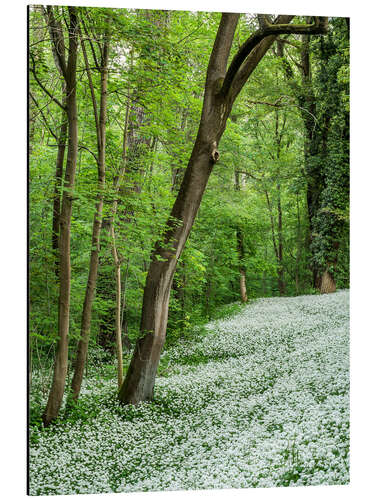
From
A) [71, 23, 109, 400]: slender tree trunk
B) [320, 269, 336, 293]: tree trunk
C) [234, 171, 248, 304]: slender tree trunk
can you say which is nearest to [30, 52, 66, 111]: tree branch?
[71, 23, 109, 400]: slender tree trunk

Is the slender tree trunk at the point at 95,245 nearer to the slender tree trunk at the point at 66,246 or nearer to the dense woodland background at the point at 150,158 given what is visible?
the dense woodland background at the point at 150,158

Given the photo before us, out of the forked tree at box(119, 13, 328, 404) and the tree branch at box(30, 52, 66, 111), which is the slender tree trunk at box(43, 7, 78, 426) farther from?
the forked tree at box(119, 13, 328, 404)

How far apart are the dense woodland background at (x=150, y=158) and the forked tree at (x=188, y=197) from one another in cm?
13

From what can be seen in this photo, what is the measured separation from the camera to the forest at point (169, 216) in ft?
12.1

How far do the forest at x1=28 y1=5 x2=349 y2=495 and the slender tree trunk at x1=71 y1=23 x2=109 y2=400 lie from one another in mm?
17

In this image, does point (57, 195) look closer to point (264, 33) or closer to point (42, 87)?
point (42, 87)

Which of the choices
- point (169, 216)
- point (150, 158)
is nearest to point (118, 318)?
point (169, 216)

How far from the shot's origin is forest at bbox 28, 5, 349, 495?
3.70 metres

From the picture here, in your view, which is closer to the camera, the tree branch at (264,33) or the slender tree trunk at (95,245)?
the tree branch at (264,33)

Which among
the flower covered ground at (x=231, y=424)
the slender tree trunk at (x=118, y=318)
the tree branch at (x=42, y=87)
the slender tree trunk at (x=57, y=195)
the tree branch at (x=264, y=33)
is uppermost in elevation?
the tree branch at (x=264, y=33)

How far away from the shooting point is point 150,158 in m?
4.92
